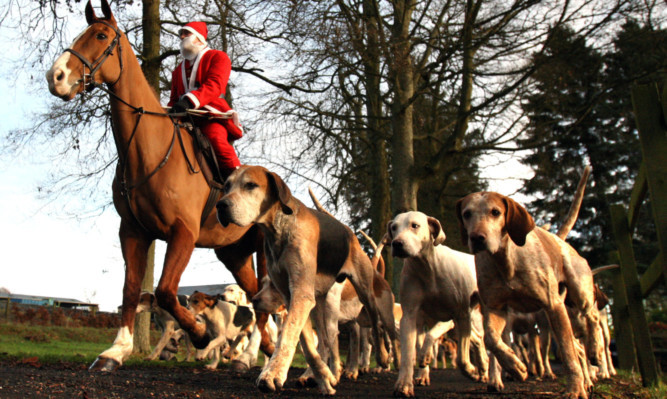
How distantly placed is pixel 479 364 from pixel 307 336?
3485 mm

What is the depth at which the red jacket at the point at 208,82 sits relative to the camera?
7305 millimetres

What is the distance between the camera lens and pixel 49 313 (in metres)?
30.4

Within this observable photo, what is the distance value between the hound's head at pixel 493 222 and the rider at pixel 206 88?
292cm

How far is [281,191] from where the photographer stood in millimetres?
5258

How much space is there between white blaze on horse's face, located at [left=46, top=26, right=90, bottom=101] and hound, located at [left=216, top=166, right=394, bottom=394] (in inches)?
72.4

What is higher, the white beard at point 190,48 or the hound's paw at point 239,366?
the white beard at point 190,48

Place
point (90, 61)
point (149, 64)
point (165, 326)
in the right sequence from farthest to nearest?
point (149, 64) → point (165, 326) → point (90, 61)

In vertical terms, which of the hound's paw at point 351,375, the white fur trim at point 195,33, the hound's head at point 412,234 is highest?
the white fur trim at point 195,33

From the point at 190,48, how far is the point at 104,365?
365 centimetres

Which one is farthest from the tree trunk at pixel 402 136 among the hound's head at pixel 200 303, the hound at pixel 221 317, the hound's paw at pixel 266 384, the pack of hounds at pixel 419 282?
the hound's paw at pixel 266 384

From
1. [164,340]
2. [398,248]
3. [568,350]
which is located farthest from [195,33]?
[164,340]

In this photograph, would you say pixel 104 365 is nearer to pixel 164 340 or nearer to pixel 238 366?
pixel 238 366

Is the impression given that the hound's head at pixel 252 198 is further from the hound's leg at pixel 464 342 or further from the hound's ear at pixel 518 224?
the hound's leg at pixel 464 342

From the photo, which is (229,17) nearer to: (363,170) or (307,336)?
(363,170)
